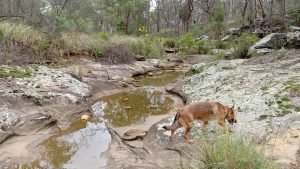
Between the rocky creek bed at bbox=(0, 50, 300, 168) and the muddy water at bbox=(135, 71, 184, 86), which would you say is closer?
the rocky creek bed at bbox=(0, 50, 300, 168)

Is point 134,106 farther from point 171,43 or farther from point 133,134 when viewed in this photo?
point 171,43

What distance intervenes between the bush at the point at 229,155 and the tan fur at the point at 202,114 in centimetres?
193

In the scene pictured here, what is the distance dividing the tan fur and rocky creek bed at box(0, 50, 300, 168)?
0.19 meters

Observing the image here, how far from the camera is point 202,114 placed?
596cm

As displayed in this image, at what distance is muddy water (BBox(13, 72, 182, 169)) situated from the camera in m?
5.62

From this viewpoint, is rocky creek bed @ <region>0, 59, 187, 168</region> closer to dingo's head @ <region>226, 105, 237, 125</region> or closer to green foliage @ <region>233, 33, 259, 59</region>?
dingo's head @ <region>226, 105, 237, 125</region>

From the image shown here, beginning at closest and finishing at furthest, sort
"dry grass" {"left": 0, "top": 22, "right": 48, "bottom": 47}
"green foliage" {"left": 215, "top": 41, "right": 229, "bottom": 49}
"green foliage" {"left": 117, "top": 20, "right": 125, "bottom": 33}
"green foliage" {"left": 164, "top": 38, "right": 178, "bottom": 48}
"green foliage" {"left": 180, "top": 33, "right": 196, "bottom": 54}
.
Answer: "dry grass" {"left": 0, "top": 22, "right": 48, "bottom": 47}, "green foliage" {"left": 180, "top": 33, "right": 196, "bottom": 54}, "green foliage" {"left": 215, "top": 41, "right": 229, "bottom": 49}, "green foliage" {"left": 164, "top": 38, "right": 178, "bottom": 48}, "green foliage" {"left": 117, "top": 20, "right": 125, "bottom": 33}

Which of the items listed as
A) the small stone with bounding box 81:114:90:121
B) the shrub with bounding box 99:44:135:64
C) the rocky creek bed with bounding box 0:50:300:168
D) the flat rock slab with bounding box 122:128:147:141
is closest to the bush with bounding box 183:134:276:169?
the rocky creek bed with bounding box 0:50:300:168

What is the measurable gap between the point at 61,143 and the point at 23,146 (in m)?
0.67

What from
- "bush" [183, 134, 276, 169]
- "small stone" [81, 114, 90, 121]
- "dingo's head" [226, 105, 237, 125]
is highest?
"bush" [183, 134, 276, 169]

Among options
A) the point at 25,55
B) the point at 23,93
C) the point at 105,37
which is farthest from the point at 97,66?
the point at 23,93

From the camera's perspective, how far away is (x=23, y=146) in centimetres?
632

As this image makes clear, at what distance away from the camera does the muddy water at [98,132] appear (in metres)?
5.62

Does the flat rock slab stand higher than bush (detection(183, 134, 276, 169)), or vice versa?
bush (detection(183, 134, 276, 169))
